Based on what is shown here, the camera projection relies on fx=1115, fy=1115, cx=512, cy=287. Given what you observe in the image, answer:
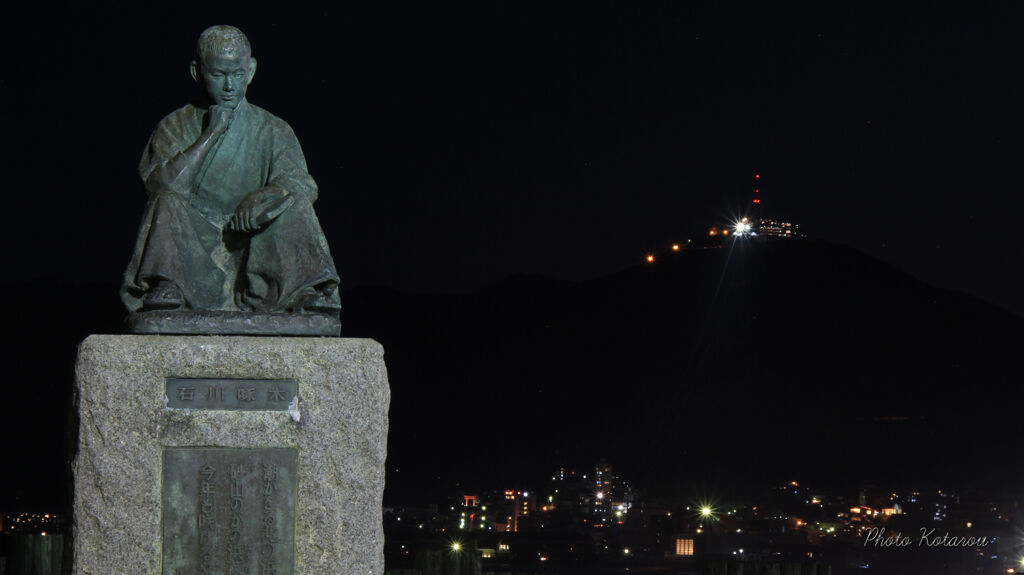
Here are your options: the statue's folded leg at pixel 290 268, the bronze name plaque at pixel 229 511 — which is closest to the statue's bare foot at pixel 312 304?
the statue's folded leg at pixel 290 268

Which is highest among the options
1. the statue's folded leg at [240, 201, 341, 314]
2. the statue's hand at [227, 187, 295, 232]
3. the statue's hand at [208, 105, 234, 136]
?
the statue's hand at [208, 105, 234, 136]

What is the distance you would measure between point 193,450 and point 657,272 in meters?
103

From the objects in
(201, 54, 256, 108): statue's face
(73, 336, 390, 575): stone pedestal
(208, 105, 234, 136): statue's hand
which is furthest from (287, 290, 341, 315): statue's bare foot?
(201, 54, 256, 108): statue's face

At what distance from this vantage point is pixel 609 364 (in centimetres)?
8869

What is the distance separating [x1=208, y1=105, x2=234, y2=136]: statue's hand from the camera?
6.34 m

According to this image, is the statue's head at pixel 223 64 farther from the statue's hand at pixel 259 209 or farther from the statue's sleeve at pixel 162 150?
the statue's hand at pixel 259 209

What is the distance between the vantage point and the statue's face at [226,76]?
6270 millimetres

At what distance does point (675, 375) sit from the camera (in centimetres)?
8569

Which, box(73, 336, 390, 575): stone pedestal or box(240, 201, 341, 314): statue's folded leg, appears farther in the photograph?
box(240, 201, 341, 314): statue's folded leg

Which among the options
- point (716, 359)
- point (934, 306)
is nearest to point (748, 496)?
point (716, 359)

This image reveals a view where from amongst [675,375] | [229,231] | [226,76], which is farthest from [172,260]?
[675,375]

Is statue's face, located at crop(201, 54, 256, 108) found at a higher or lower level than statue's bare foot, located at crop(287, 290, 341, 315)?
higher

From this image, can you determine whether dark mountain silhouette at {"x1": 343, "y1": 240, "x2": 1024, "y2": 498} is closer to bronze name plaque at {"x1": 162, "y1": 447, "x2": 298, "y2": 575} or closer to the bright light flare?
the bright light flare

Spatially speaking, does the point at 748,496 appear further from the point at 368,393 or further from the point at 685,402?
the point at 368,393
